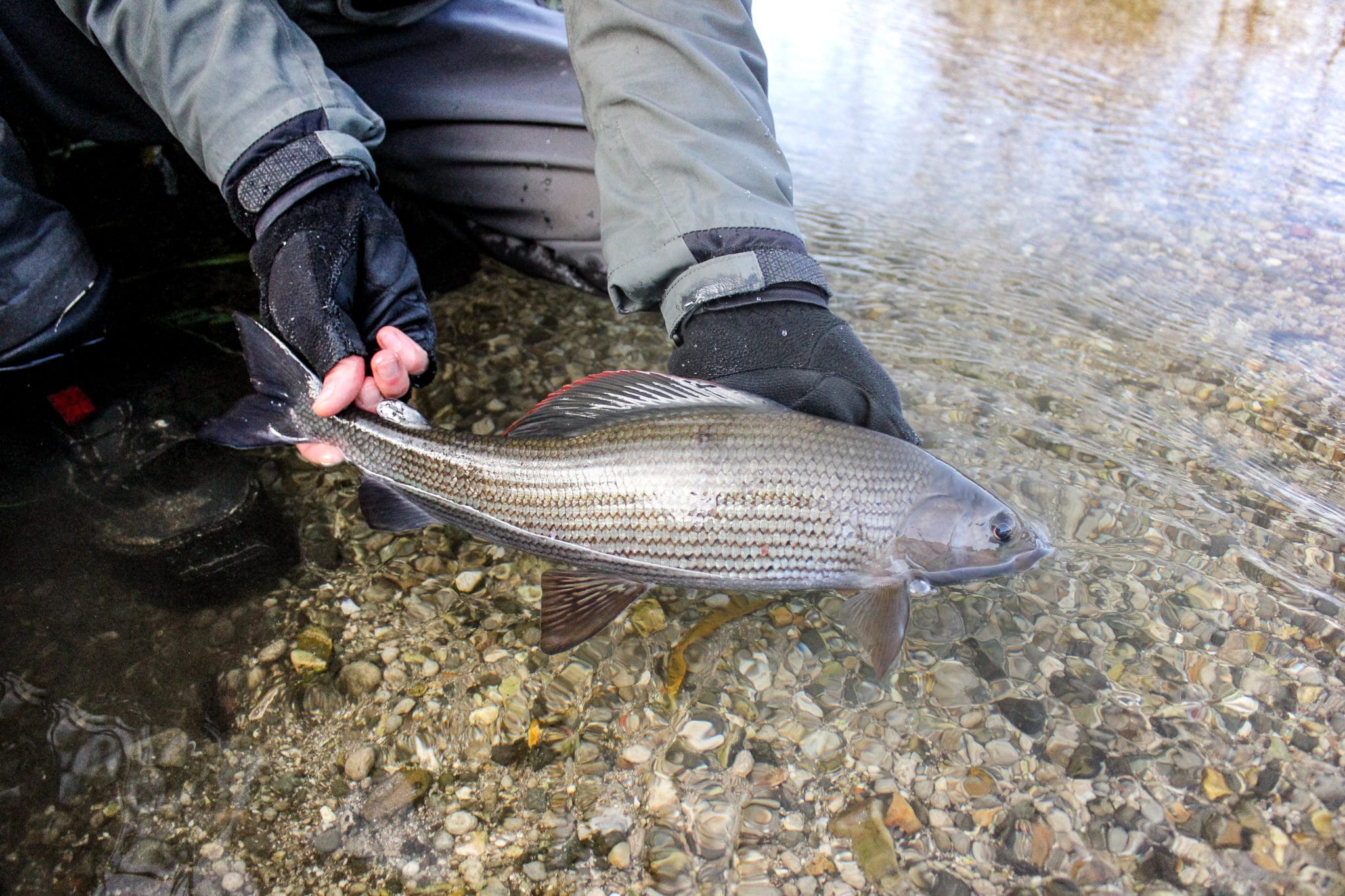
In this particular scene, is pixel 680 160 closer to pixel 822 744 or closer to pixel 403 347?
pixel 403 347

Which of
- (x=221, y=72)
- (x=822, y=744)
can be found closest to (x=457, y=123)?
(x=221, y=72)

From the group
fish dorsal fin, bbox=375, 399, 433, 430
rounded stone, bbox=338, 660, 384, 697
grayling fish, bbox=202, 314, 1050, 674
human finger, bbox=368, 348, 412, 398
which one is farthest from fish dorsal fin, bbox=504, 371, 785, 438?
rounded stone, bbox=338, 660, 384, 697

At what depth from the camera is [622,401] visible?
259 cm

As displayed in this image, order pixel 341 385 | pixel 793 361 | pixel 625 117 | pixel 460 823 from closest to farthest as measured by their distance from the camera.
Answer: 1. pixel 460 823
2. pixel 341 385
3. pixel 793 361
4. pixel 625 117

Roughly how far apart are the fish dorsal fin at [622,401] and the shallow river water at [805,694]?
707mm

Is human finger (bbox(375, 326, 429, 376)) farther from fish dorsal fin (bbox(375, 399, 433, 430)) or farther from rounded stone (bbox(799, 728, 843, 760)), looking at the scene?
rounded stone (bbox(799, 728, 843, 760))

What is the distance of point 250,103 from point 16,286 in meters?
1.31

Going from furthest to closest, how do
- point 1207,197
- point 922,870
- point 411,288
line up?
point 1207,197, point 411,288, point 922,870

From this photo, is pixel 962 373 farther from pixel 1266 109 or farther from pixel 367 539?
pixel 1266 109

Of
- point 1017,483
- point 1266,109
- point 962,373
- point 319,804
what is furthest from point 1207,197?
point 319,804

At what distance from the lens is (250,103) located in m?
2.88

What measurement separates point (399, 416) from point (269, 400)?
476mm

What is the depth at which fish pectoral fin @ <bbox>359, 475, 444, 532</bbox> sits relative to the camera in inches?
109

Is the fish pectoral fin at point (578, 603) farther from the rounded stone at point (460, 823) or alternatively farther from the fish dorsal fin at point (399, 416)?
the fish dorsal fin at point (399, 416)
